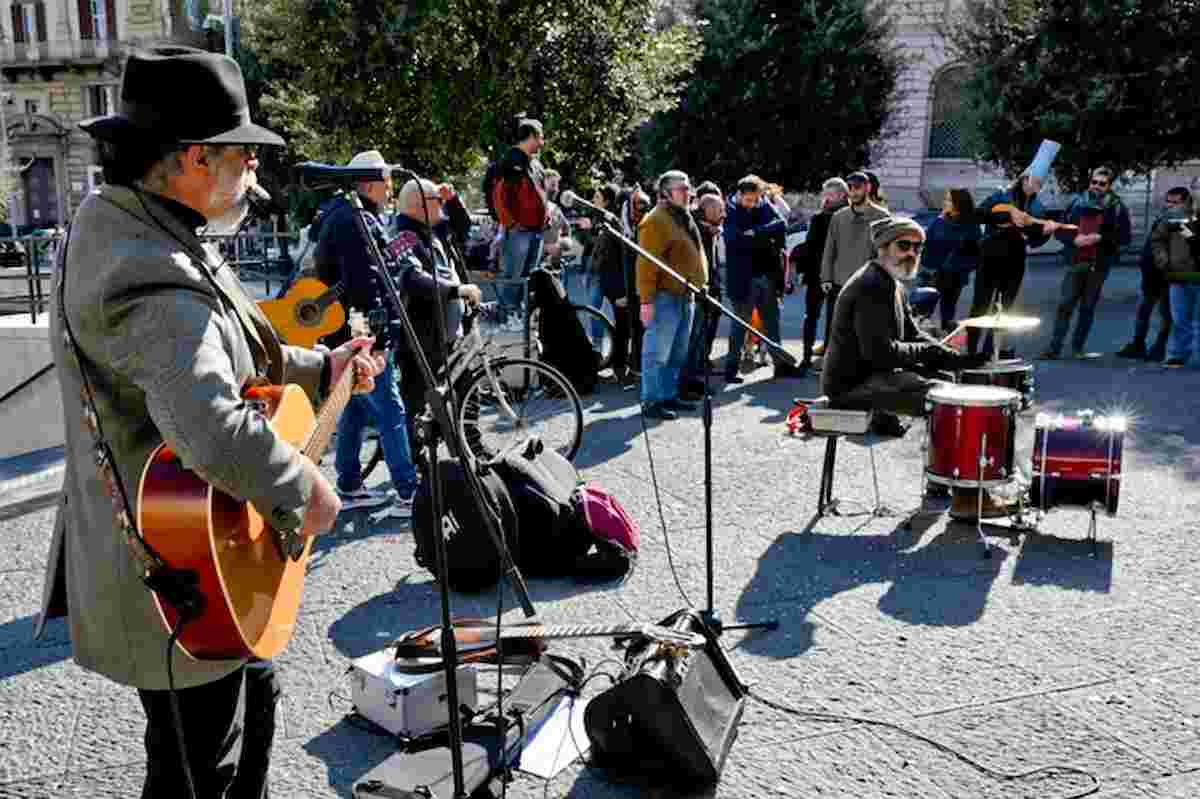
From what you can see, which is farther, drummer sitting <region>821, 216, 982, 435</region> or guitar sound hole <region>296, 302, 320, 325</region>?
drummer sitting <region>821, 216, 982, 435</region>

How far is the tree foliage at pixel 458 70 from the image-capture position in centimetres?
1391

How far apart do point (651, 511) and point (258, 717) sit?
3988 millimetres

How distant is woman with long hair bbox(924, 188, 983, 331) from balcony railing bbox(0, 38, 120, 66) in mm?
39727

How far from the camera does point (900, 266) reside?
6.55 meters

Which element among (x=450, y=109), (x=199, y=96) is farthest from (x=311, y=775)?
(x=450, y=109)

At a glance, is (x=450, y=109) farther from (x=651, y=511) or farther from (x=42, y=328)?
(x=651, y=511)

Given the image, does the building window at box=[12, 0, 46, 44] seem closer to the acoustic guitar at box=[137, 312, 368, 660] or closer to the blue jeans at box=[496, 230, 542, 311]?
the blue jeans at box=[496, 230, 542, 311]

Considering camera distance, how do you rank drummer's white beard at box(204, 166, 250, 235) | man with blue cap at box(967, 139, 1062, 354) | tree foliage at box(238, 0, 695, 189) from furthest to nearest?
tree foliage at box(238, 0, 695, 189), man with blue cap at box(967, 139, 1062, 354), drummer's white beard at box(204, 166, 250, 235)

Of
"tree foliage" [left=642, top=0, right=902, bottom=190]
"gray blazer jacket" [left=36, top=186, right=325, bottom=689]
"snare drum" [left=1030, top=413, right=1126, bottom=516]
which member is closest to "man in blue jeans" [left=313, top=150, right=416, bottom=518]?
"snare drum" [left=1030, top=413, right=1126, bottom=516]

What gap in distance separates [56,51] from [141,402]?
48362 millimetres

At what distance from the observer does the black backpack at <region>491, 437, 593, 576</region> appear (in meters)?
5.43

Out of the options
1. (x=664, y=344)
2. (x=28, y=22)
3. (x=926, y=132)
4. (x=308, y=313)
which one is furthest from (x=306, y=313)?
(x=28, y=22)

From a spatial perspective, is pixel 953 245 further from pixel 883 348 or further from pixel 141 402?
pixel 141 402

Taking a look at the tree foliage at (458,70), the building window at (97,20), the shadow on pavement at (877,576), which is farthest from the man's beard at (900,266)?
the building window at (97,20)
